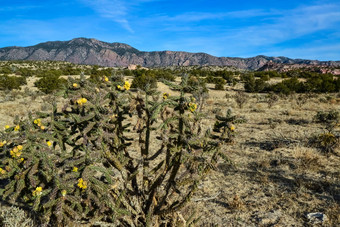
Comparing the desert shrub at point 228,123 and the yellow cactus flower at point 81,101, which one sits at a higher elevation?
the yellow cactus flower at point 81,101

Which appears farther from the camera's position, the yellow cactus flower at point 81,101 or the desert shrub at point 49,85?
the desert shrub at point 49,85

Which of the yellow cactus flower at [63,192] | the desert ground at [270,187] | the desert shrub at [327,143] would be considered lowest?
the desert ground at [270,187]

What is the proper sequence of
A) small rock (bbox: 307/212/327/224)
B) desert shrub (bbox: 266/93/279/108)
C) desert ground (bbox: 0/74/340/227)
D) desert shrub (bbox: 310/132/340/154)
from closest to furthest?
small rock (bbox: 307/212/327/224), desert ground (bbox: 0/74/340/227), desert shrub (bbox: 310/132/340/154), desert shrub (bbox: 266/93/279/108)

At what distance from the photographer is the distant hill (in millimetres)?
145500

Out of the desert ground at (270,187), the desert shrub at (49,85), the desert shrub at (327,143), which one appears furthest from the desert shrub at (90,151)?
the desert shrub at (49,85)

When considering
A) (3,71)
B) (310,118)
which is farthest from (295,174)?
(3,71)

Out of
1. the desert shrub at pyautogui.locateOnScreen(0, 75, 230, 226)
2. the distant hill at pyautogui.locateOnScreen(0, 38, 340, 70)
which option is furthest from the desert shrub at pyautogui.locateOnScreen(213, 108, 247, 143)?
the distant hill at pyautogui.locateOnScreen(0, 38, 340, 70)

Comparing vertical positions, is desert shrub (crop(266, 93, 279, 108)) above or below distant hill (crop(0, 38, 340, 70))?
below

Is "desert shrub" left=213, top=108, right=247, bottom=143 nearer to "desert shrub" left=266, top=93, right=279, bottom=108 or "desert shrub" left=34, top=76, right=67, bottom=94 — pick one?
"desert shrub" left=266, top=93, right=279, bottom=108

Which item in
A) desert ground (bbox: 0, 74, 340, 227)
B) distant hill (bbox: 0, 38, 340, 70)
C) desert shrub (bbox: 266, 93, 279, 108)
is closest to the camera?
desert ground (bbox: 0, 74, 340, 227)

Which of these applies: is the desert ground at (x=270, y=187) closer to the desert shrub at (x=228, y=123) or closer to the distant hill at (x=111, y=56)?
the desert shrub at (x=228, y=123)

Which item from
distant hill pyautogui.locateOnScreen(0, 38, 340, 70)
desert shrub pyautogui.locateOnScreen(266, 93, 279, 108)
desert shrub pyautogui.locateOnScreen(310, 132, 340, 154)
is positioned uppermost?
distant hill pyautogui.locateOnScreen(0, 38, 340, 70)

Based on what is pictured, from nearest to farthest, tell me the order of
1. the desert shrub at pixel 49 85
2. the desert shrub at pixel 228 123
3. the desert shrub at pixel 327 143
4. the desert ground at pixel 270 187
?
the desert shrub at pixel 228 123 → the desert ground at pixel 270 187 → the desert shrub at pixel 327 143 → the desert shrub at pixel 49 85

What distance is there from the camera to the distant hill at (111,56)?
14550 centimetres
